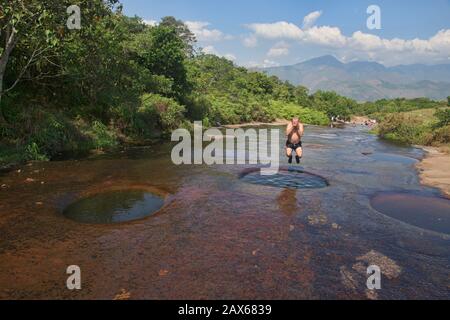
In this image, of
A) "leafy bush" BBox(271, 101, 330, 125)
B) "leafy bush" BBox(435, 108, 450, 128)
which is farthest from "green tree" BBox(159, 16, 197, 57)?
"leafy bush" BBox(435, 108, 450, 128)

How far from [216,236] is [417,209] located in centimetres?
542

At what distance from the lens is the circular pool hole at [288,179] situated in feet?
34.5

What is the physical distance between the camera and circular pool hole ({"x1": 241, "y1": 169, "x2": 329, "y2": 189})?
10516 millimetres

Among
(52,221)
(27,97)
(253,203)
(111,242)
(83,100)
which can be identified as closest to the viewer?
(111,242)

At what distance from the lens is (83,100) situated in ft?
57.7

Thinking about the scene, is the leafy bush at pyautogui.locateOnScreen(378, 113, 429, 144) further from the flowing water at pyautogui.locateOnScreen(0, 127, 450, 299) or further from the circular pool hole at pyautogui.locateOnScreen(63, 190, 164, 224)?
the circular pool hole at pyautogui.locateOnScreen(63, 190, 164, 224)

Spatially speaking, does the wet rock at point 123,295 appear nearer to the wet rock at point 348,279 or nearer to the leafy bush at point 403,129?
the wet rock at point 348,279

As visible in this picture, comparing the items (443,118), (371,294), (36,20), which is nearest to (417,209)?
(371,294)

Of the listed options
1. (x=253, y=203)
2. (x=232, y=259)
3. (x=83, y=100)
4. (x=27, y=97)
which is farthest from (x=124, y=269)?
(x=83, y=100)

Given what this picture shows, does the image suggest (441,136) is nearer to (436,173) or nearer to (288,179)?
(436,173)

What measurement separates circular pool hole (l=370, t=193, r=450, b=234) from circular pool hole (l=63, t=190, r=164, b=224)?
18.2ft

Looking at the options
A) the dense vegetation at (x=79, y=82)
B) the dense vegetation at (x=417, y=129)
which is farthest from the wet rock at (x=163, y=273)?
the dense vegetation at (x=417, y=129)
